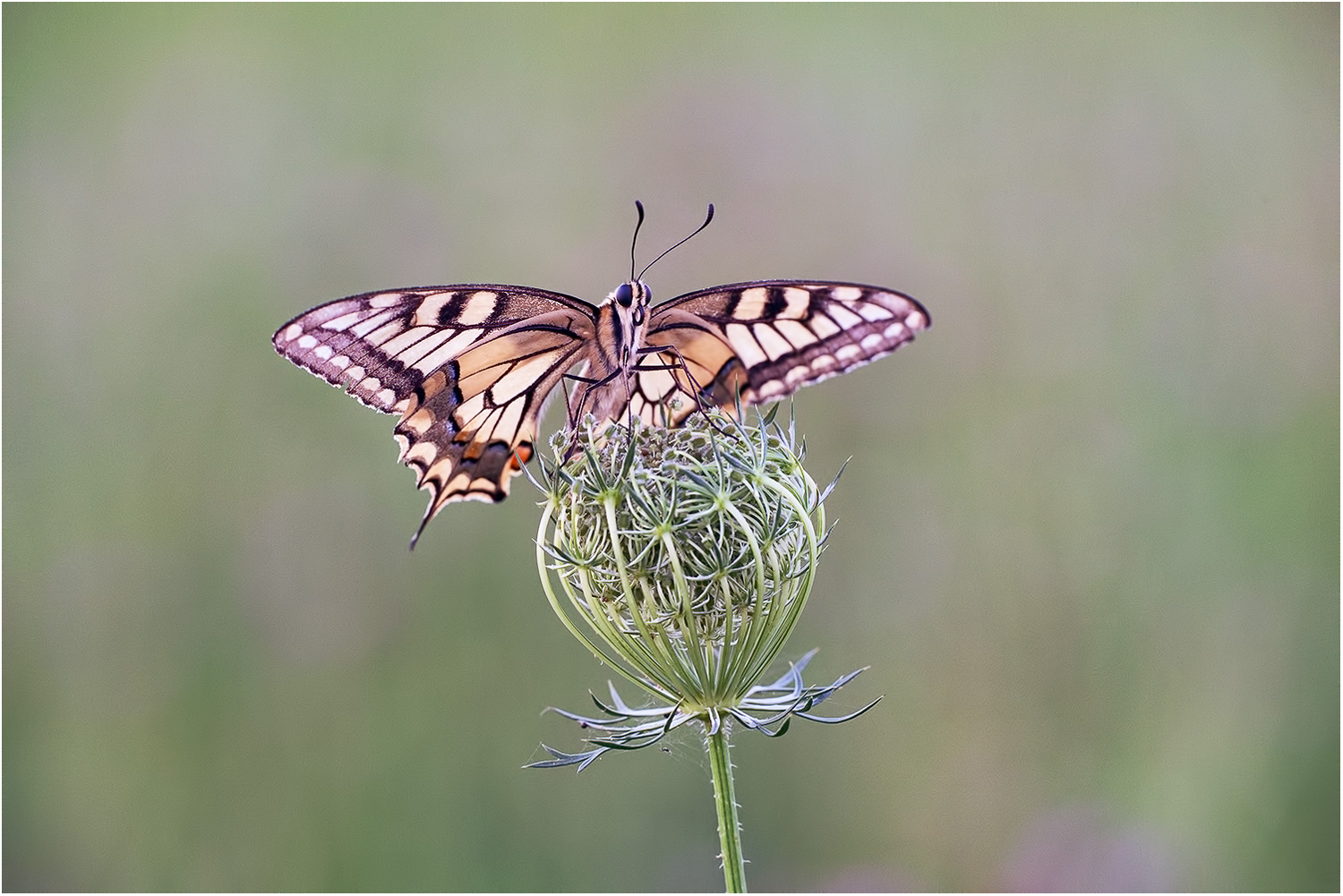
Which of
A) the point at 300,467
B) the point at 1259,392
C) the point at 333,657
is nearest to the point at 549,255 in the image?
the point at 300,467

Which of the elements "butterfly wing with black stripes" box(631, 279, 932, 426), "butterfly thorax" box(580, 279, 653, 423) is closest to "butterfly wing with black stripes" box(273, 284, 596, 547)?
"butterfly thorax" box(580, 279, 653, 423)

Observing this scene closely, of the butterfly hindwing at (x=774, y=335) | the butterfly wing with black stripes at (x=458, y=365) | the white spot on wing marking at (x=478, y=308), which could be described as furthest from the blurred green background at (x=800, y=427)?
the white spot on wing marking at (x=478, y=308)

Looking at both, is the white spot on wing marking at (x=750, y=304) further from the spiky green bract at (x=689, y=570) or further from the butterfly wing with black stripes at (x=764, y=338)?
the spiky green bract at (x=689, y=570)

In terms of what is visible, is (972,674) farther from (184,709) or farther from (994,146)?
(184,709)

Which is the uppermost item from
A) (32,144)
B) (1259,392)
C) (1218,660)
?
(32,144)

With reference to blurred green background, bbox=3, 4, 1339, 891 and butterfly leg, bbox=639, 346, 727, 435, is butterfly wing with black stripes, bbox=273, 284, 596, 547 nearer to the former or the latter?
butterfly leg, bbox=639, 346, 727, 435

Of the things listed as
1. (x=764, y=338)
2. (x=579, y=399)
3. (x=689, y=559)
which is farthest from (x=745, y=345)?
(x=689, y=559)

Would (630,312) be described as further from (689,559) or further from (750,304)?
(689,559)

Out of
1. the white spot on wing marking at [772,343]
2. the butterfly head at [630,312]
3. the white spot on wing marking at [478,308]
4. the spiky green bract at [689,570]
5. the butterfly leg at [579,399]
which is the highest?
the white spot on wing marking at [478,308]
